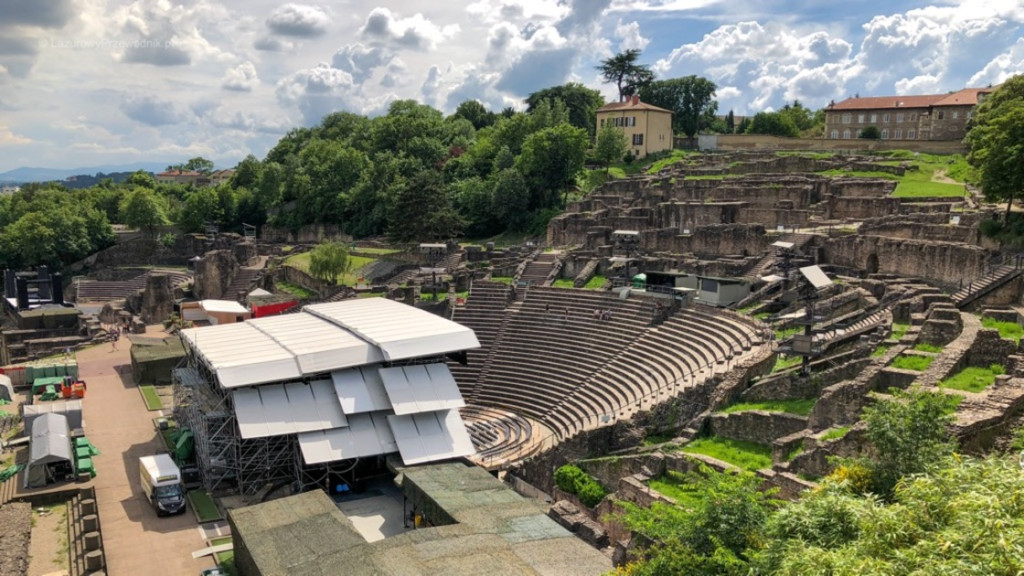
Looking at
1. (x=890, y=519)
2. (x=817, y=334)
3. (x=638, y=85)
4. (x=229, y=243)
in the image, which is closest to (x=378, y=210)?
(x=229, y=243)

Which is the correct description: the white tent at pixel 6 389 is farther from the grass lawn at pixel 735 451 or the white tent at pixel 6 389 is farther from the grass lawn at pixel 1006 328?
the grass lawn at pixel 1006 328

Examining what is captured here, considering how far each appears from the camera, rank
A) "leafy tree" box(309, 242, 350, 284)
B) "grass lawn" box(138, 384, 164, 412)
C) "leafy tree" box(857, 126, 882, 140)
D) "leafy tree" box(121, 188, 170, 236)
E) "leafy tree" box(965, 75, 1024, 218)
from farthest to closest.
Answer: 1. "leafy tree" box(121, 188, 170, 236)
2. "leafy tree" box(857, 126, 882, 140)
3. "leafy tree" box(309, 242, 350, 284)
4. "grass lawn" box(138, 384, 164, 412)
5. "leafy tree" box(965, 75, 1024, 218)

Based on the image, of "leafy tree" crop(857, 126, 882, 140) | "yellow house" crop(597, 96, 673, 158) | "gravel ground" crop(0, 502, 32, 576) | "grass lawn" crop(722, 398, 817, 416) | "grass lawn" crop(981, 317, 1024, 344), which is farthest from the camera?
"yellow house" crop(597, 96, 673, 158)

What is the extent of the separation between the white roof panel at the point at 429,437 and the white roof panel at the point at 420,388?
63 centimetres

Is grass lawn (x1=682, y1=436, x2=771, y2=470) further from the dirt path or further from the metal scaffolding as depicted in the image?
the dirt path

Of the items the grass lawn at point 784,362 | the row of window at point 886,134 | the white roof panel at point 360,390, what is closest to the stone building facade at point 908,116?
the row of window at point 886,134

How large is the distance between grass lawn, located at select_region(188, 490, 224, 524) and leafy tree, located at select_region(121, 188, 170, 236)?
59.7 metres

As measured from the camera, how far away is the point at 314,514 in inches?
842

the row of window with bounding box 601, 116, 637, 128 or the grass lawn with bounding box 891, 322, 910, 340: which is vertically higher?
the row of window with bounding box 601, 116, 637, 128

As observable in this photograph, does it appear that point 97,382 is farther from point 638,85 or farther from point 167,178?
point 167,178

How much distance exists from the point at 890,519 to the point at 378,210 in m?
62.7

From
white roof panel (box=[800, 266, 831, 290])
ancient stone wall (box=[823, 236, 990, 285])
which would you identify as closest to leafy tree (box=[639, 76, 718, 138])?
ancient stone wall (box=[823, 236, 990, 285])

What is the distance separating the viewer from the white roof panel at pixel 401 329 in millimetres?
28703

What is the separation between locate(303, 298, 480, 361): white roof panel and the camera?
28.7 meters
